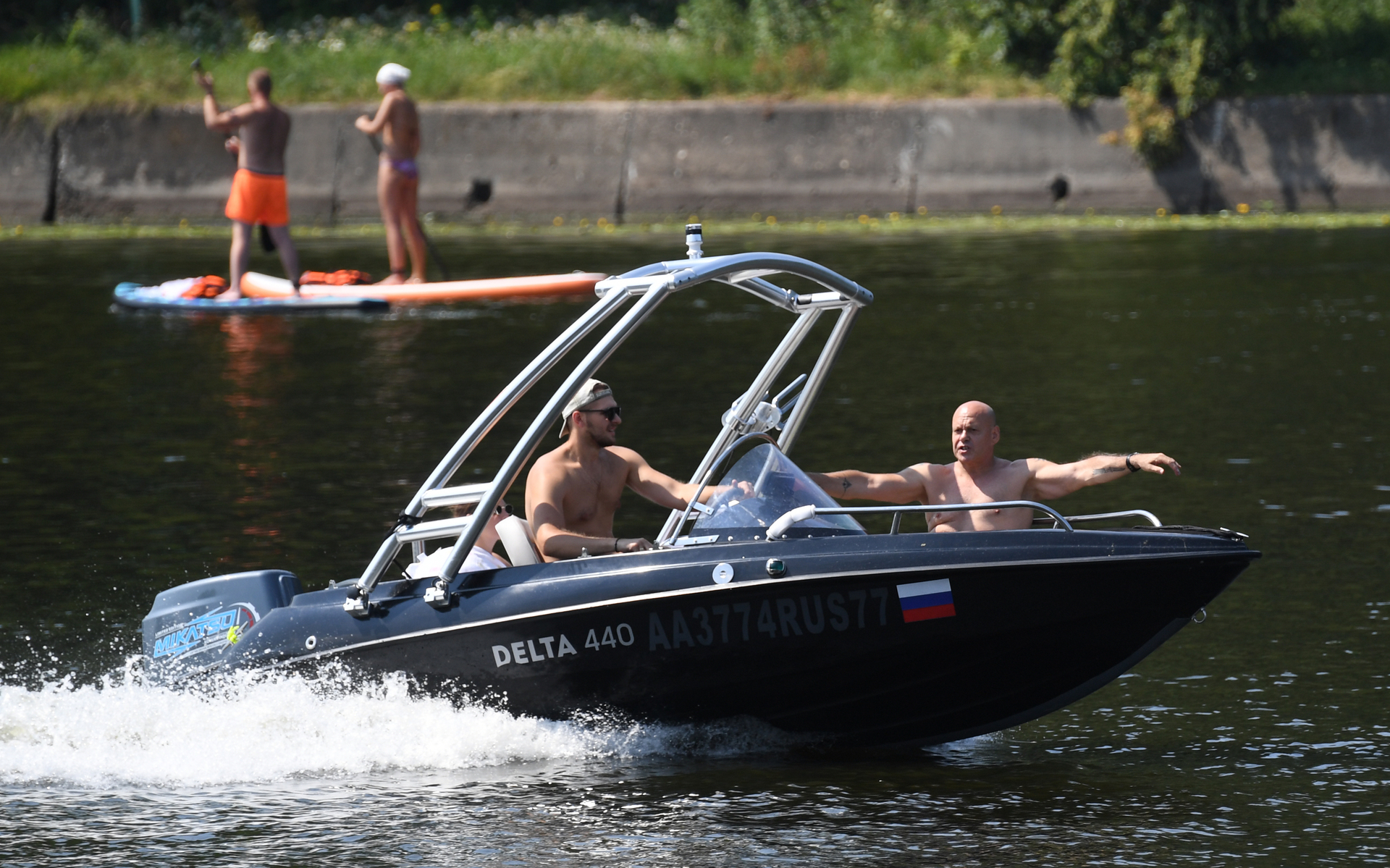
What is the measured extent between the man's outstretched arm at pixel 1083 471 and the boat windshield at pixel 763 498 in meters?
0.76

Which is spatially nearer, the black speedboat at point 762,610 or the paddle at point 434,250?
the black speedboat at point 762,610

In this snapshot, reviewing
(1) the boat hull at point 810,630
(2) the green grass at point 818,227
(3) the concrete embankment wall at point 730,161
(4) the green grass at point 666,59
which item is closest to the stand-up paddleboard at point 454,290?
(2) the green grass at point 818,227

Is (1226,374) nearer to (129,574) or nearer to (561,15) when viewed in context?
(129,574)

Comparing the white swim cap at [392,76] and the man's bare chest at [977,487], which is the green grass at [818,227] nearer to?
the white swim cap at [392,76]

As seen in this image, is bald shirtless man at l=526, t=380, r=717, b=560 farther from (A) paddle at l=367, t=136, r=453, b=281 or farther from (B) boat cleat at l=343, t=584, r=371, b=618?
(A) paddle at l=367, t=136, r=453, b=281

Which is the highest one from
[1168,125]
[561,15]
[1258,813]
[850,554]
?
[561,15]

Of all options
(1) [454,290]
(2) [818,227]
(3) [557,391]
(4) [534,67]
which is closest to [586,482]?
(3) [557,391]

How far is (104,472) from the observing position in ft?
34.0

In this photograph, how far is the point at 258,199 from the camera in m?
16.7

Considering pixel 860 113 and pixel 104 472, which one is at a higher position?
pixel 860 113

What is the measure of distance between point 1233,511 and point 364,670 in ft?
14.8

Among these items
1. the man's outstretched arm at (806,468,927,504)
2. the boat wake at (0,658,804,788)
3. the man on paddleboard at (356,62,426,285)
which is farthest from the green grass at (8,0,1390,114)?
the boat wake at (0,658,804,788)

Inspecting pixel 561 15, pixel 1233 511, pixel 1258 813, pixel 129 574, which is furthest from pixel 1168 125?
pixel 1258 813

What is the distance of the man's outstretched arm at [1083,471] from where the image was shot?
5.95 metres
